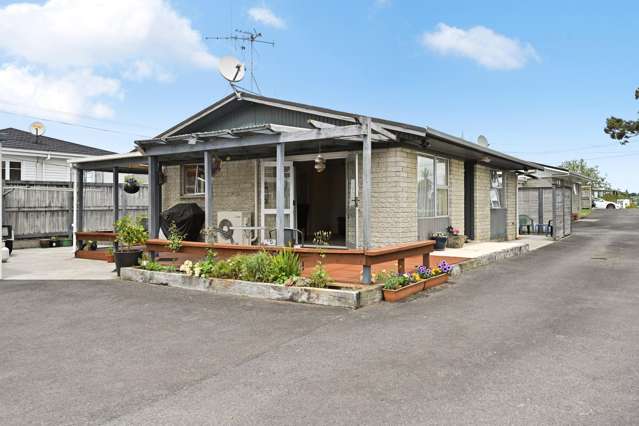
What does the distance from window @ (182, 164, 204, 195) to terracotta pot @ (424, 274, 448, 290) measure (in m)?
7.24

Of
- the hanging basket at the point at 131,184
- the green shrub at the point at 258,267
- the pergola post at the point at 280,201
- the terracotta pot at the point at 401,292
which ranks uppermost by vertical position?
the hanging basket at the point at 131,184

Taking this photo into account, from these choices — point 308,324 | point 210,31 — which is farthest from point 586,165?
point 308,324

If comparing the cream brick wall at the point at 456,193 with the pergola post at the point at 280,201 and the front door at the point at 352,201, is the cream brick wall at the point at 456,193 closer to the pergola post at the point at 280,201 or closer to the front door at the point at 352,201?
the front door at the point at 352,201

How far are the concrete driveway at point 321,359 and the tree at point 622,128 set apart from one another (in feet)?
59.0

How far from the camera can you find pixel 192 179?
12836 millimetres

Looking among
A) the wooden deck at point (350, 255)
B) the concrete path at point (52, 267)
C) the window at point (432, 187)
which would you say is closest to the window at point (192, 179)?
the concrete path at point (52, 267)

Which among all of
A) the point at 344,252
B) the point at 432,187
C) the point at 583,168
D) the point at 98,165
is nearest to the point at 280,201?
the point at 344,252

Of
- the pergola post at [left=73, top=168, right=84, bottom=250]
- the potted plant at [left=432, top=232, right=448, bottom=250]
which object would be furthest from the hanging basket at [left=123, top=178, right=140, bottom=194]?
the potted plant at [left=432, top=232, right=448, bottom=250]

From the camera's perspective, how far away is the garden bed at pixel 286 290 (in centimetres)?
605

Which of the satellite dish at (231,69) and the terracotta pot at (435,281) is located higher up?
the satellite dish at (231,69)

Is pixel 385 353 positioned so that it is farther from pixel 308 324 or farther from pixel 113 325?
pixel 113 325

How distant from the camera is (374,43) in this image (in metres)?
19.9

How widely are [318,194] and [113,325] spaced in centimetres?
1055

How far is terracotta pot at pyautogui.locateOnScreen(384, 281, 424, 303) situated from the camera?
250 inches
